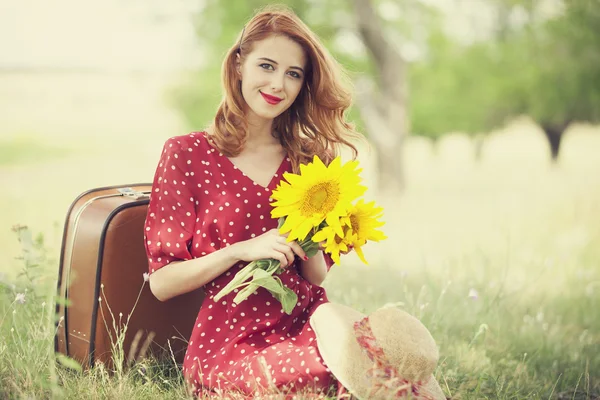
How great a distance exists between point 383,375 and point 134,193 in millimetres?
1422

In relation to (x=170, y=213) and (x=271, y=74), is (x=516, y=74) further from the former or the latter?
(x=170, y=213)

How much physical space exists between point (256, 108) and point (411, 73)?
88.3 ft

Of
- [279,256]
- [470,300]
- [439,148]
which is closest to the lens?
[279,256]

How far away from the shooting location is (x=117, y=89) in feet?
134

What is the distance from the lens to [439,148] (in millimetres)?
40031

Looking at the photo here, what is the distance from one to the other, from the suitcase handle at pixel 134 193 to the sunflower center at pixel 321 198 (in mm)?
936

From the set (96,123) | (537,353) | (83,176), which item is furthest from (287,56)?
(96,123)

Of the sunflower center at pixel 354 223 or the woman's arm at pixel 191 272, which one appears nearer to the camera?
the sunflower center at pixel 354 223

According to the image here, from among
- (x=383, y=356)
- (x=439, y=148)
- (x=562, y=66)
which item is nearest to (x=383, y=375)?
(x=383, y=356)

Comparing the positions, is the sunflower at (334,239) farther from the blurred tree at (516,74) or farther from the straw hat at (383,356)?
the blurred tree at (516,74)

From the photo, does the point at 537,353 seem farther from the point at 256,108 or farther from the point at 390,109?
Result: the point at 390,109

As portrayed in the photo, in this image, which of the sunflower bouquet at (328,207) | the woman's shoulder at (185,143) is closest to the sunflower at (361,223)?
the sunflower bouquet at (328,207)

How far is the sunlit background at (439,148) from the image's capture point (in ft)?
15.3

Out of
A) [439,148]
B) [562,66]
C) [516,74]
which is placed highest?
[562,66]
